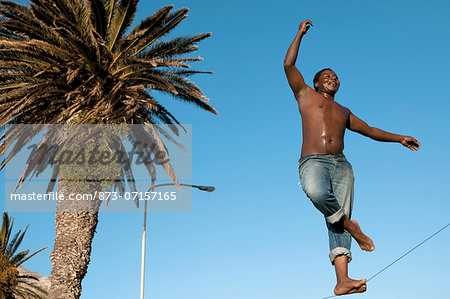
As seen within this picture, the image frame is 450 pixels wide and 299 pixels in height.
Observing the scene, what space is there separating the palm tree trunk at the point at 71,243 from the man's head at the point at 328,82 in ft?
39.3

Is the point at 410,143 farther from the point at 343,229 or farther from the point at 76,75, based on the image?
the point at 76,75

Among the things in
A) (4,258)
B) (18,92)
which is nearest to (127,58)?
(18,92)

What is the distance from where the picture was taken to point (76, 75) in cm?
1578

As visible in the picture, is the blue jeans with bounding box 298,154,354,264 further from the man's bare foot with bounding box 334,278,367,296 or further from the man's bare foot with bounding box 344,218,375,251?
the man's bare foot with bounding box 334,278,367,296

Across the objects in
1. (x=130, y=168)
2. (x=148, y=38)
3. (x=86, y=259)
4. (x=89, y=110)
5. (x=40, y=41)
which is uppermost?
(x=148, y=38)

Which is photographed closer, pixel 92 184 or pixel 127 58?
pixel 92 184

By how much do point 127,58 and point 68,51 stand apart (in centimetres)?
181

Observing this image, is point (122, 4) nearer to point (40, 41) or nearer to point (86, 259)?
point (40, 41)

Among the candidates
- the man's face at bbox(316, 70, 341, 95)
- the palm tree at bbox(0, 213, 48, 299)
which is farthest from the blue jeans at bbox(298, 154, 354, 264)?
the palm tree at bbox(0, 213, 48, 299)

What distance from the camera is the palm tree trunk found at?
15078mm

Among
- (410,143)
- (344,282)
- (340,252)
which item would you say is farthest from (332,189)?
(410,143)

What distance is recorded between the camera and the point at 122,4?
55.0ft

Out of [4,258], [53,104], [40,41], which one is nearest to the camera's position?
[40,41]

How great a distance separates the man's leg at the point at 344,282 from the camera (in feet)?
12.8
